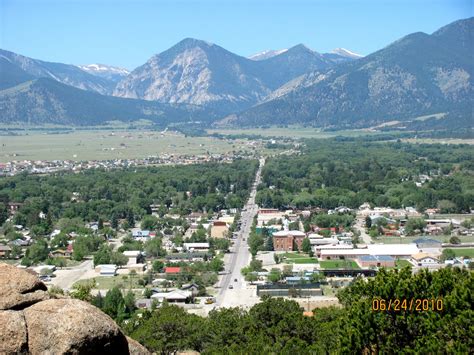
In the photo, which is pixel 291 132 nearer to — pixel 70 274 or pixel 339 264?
pixel 339 264

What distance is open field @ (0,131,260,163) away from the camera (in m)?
90.3

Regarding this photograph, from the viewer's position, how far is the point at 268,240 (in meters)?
36.5

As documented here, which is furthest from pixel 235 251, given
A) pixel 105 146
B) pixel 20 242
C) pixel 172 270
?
pixel 105 146

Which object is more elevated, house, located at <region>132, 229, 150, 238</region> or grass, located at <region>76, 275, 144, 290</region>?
grass, located at <region>76, 275, 144, 290</region>

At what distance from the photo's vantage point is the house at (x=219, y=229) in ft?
129

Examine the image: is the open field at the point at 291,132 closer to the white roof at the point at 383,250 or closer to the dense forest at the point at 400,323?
the white roof at the point at 383,250

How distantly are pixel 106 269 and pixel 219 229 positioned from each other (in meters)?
10.9

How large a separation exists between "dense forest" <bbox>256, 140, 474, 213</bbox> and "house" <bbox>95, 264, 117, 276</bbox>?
20.7 meters

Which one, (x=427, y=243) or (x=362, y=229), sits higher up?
(x=427, y=243)

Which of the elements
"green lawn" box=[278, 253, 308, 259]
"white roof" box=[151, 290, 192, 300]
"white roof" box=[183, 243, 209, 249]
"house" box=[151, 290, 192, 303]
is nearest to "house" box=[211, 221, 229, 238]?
"white roof" box=[183, 243, 209, 249]

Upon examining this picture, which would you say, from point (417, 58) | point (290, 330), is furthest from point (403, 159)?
point (417, 58)

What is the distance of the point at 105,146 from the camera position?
105 metres

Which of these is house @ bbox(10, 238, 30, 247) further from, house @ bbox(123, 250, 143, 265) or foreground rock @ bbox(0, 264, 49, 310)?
foreground rock @ bbox(0, 264, 49, 310)

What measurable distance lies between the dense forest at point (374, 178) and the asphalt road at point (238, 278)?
7.32 metres
